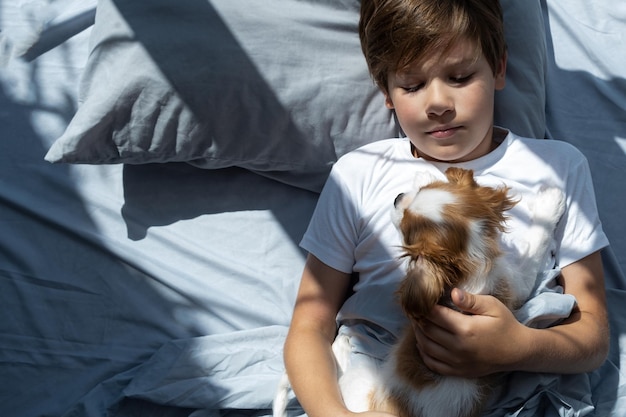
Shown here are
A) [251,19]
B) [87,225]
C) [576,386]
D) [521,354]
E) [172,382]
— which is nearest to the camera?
[521,354]

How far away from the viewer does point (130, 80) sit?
2170 mm

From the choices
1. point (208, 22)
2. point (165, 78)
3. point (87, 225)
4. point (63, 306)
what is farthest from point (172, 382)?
point (208, 22)

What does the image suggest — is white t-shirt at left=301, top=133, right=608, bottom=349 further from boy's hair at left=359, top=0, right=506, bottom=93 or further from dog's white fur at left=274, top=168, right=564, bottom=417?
boy's hair at left=359, top=0, right=506, bottom=93

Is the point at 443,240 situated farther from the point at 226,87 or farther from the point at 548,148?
the point at 226,87

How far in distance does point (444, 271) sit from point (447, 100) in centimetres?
48

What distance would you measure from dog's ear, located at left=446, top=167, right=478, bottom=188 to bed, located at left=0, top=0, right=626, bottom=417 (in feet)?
1.39

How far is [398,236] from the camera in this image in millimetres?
1990

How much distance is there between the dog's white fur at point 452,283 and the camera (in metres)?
1.70

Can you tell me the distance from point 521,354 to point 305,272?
2.01 feet

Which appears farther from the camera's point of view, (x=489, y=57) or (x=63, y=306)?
(x=63, y=306)

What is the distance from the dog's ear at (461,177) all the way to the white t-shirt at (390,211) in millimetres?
175

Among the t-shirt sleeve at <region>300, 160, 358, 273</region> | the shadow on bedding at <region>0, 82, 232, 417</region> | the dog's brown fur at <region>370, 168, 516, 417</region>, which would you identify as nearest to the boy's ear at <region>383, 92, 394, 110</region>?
the t-shirt sleeve at <region>300, 160, 358, 273</region>

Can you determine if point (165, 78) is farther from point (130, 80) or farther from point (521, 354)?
point (521, 354)

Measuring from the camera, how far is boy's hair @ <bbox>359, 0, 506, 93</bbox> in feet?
6.37
